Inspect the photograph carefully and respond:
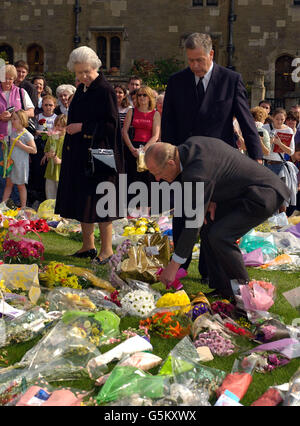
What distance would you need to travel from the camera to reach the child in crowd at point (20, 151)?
991 cm

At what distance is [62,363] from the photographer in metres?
4.04

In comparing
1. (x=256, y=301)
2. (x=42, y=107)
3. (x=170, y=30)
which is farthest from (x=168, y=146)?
(x=170, y=30)

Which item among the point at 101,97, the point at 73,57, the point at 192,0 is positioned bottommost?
the point at 101,97

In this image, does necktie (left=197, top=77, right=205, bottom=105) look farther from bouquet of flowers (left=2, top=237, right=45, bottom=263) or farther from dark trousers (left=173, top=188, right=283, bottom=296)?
bouquet of flowers (left=2, top=237, right=45, bottom=263)

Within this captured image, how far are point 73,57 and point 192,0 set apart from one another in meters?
20.8

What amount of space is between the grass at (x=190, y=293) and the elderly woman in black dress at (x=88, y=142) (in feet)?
1.71

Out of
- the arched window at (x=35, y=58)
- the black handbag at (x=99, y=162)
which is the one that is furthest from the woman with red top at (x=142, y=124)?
the arched window at (x=35, y=58)

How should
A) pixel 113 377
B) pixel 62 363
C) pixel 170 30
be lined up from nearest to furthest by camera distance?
pixel 113 377, pixel 62 363, pixel 170 30

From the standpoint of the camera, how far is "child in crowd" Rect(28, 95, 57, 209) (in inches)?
417

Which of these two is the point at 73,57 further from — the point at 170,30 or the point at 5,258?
the point at 170,30

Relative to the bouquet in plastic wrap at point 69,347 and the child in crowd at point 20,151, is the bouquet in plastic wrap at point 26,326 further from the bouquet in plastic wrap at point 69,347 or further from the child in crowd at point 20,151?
the child in crowd at point 20,151

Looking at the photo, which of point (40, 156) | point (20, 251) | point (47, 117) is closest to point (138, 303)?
point (20, 251)

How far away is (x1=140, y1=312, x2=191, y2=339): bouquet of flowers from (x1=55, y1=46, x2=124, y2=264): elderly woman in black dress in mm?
1892

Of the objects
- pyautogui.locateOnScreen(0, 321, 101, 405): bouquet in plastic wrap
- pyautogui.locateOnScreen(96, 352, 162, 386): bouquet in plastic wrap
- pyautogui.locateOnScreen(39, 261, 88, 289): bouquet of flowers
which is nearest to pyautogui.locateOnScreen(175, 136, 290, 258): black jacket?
pyautogui.locateOnScreen(96, 352, 162, 386): bouquet in plastic wrap
